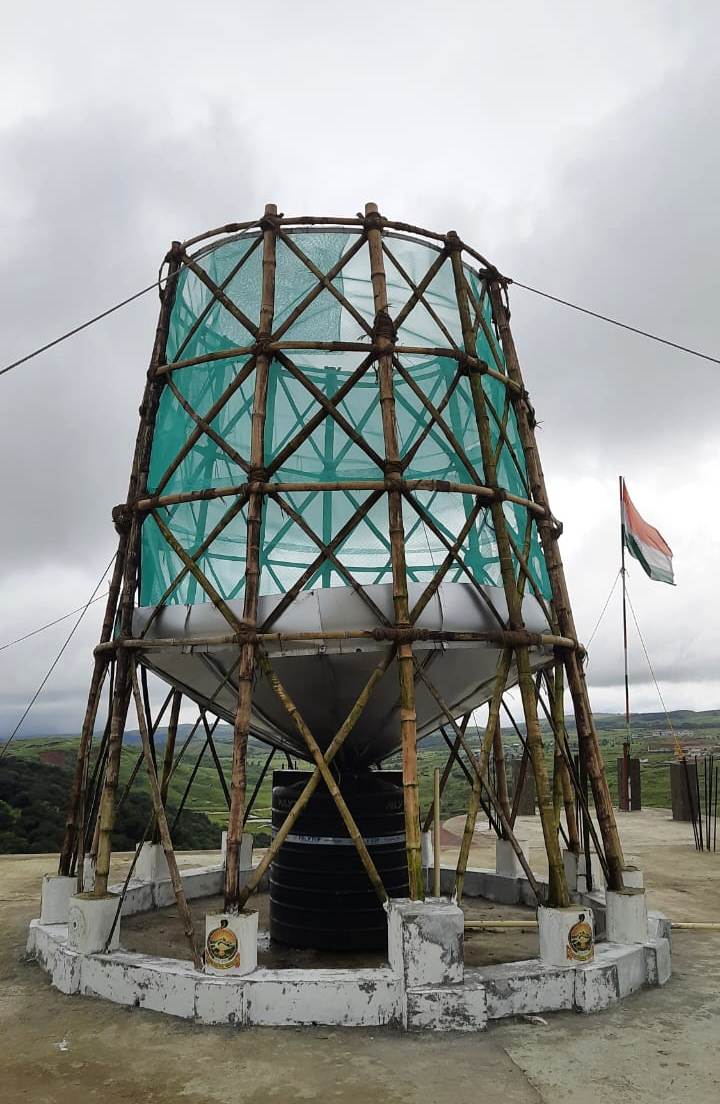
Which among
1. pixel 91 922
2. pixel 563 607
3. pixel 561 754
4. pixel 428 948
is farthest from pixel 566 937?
pixel 91 922

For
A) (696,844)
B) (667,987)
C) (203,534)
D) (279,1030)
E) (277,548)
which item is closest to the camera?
(279,1030)

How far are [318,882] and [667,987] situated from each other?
5.21 metres

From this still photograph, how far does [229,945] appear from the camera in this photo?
1001 cm

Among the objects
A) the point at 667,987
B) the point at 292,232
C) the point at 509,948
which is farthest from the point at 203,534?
the point at 667,987

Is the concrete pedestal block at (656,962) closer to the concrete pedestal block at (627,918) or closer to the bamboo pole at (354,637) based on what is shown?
the concrete pedestal block at (627,918)

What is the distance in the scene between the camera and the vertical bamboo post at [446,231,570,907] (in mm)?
11328

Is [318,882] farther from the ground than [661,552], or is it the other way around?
[661,552]

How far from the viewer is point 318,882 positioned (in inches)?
514

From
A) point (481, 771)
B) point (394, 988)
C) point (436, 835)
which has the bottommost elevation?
point (394, 988)

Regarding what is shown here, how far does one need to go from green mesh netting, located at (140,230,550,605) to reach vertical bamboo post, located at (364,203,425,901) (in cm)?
42

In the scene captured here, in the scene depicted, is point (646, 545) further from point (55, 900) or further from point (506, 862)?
point (55, 900)

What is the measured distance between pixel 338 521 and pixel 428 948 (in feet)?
23.2

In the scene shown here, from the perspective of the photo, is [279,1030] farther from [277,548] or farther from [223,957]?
[277,548]

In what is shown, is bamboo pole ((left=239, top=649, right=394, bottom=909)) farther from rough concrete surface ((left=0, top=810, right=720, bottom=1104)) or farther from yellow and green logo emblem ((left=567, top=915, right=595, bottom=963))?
yellow and green logo emblem ((left=567, top=915, right=595, bottom=963))
